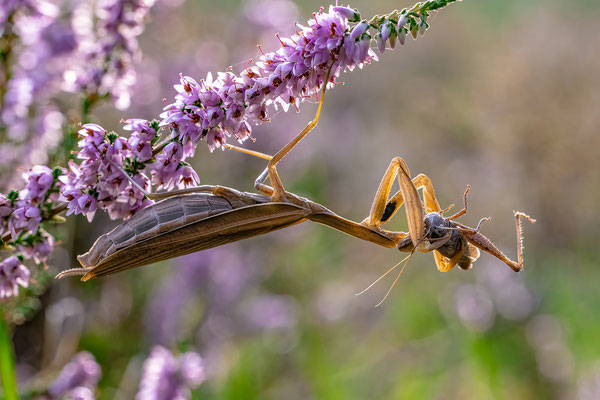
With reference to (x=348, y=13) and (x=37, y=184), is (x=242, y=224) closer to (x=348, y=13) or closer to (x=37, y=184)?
(x=37, y=184)

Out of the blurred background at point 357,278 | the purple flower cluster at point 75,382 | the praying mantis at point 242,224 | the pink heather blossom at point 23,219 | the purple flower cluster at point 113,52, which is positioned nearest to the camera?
the pink heather blossom at point 23,219

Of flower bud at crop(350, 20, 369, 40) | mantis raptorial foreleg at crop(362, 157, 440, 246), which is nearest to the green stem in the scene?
mantis raptorial foreleg at crop(362, 157, 440, 246)

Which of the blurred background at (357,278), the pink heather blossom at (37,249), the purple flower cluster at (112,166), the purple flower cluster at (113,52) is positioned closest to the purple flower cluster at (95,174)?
the purple flower cluster at (112,166)

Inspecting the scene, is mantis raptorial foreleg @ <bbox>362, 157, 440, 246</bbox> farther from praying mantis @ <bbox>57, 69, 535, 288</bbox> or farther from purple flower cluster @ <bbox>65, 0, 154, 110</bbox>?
purple flower cluster @ <bbox>65, 0, 154, 110</bbox>

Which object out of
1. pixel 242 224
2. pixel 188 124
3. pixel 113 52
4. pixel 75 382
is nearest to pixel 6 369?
pixel 75 382

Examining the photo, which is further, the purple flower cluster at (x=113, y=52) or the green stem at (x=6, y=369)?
the purple flower cluster at (x=113, y=52)

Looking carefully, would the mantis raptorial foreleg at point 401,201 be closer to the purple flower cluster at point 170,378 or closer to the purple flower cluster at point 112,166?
the purple flower cluster at point 112,166

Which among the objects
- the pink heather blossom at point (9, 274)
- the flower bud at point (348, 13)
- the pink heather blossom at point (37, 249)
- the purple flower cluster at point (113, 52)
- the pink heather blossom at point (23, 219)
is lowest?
the pink heather blossom at point (9, 274)
